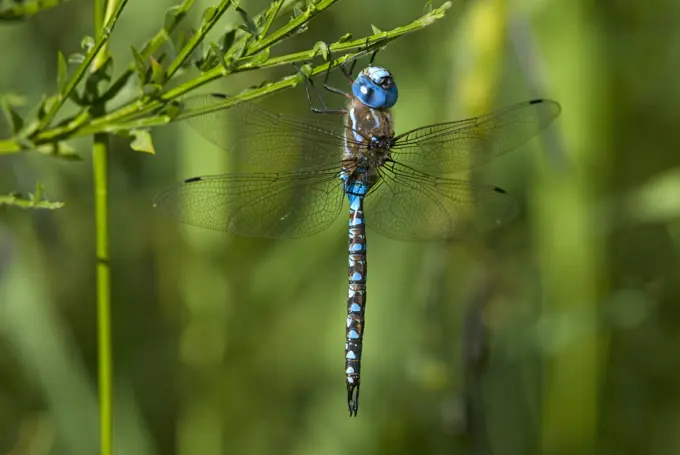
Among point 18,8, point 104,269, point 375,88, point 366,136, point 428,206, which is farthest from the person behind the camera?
point 428,206

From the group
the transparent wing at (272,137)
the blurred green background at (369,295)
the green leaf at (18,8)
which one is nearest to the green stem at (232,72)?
the green leaf at (18,8)

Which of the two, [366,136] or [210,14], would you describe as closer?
[210,14]

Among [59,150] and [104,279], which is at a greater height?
[59,150]

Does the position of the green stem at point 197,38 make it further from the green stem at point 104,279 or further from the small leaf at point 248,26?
the green stem at point 104,279

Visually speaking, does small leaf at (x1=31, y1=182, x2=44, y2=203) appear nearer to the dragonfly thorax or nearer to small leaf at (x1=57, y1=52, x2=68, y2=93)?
small leaf at (x1=57, y1=52, x2=68, y2=93)

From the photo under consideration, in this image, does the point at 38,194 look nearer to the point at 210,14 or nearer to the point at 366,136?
the point at 210,14

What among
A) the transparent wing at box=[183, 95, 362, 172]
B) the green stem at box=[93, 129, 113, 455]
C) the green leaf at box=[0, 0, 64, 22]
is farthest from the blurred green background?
the green leaf at box=[0, 0, 64, 22]

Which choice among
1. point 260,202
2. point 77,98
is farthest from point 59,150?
point 260,202
